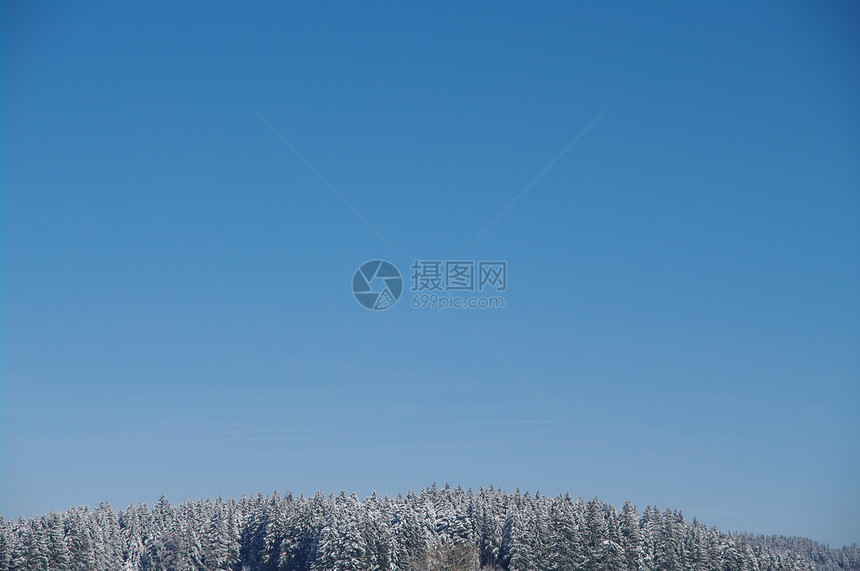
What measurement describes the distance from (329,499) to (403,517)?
11.4 meters

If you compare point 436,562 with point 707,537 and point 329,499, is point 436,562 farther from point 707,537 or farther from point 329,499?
point 707,537

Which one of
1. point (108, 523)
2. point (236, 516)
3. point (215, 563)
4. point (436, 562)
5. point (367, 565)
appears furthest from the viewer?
point (108, 523)

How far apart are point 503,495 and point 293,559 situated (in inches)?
1573

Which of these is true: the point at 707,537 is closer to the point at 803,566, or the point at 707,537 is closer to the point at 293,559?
the point at 803,566

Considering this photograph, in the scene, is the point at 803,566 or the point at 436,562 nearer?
the point at 436,562

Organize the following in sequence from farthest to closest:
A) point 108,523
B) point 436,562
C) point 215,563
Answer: point 108,523, point 215,563, point 436,562

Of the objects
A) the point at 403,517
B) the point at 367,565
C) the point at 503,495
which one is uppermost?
the point at 503,495

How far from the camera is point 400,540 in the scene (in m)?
92.2

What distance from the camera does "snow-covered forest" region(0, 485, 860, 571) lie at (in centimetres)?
9106

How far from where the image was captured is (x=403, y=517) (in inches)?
3740

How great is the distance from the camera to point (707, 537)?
365 feet

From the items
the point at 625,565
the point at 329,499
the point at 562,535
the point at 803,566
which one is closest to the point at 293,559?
the point at 329,499

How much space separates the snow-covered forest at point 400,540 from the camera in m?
→ 91.1

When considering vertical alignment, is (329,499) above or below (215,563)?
above
